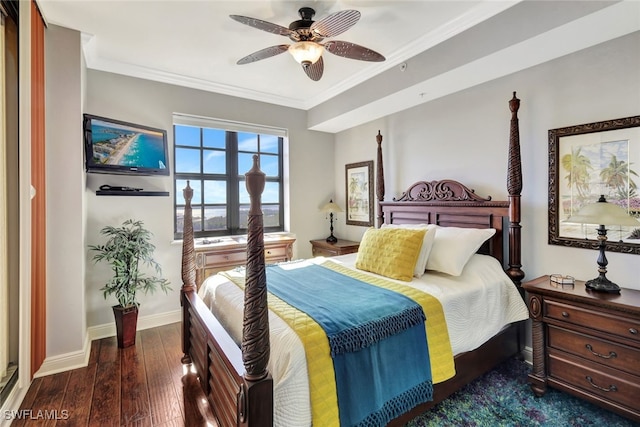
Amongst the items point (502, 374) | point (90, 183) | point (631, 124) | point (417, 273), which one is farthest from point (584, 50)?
point (90, 183)

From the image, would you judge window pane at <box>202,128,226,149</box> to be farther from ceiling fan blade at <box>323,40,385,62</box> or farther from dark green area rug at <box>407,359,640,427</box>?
dark green area rug at <box>407,359,640,427</box>

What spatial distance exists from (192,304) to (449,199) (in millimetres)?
2503

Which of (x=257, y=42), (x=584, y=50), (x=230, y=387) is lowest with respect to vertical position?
(x=230, y=387)

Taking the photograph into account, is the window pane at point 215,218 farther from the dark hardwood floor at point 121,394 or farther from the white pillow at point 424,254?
the white pillow at point 424,254

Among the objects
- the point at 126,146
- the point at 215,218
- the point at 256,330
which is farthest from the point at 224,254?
the point at 256,330

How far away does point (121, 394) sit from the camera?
81.4 inches

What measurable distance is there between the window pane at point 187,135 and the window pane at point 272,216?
1.26 m

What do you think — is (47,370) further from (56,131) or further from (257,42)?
(257,42)

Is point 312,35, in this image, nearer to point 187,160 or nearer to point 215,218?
point 187,160

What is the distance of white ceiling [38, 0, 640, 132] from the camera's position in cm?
197

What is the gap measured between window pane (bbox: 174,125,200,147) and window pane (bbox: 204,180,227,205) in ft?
1.69

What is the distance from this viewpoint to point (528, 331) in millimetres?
2523

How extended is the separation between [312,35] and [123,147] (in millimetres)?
2146

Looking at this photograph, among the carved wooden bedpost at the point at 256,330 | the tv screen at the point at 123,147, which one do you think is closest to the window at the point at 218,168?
the tv screen at the point at 123,147
